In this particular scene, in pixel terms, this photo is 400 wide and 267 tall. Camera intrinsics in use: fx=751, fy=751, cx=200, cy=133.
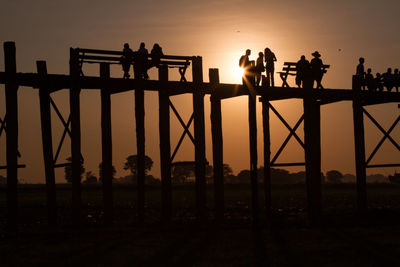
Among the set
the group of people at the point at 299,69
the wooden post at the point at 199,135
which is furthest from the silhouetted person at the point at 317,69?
the wooden post at the point at 199,135

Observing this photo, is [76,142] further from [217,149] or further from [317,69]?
[317,69]

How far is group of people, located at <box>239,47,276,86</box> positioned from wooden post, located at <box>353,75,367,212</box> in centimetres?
324

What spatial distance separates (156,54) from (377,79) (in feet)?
28.0

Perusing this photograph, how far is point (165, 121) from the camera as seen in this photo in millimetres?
21406

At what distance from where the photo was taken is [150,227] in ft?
66.7

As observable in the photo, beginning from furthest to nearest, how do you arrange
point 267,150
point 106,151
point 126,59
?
point 267,150 < point 106,151 < point 126,59

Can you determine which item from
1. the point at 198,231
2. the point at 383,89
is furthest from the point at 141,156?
the point at 383,89

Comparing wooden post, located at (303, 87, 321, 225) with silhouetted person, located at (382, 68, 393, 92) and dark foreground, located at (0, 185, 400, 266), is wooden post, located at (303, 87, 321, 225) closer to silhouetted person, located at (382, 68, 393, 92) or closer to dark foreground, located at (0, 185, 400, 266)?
dark foreground, located at (0, 185, 400, 266)

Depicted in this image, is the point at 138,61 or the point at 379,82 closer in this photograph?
the point at 138,61

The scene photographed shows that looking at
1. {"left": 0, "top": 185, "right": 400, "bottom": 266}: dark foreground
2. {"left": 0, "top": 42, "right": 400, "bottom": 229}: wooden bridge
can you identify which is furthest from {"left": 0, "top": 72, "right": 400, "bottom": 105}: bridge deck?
{"left": 0, "top": 185, "right": 400, "bottom": 266}: dark foreground

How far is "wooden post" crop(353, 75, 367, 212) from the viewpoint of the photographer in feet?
80.7

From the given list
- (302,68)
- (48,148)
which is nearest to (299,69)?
(302,68)

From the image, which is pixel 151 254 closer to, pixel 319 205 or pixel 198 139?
pixel 198 139

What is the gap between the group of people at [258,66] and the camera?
72.1ft
